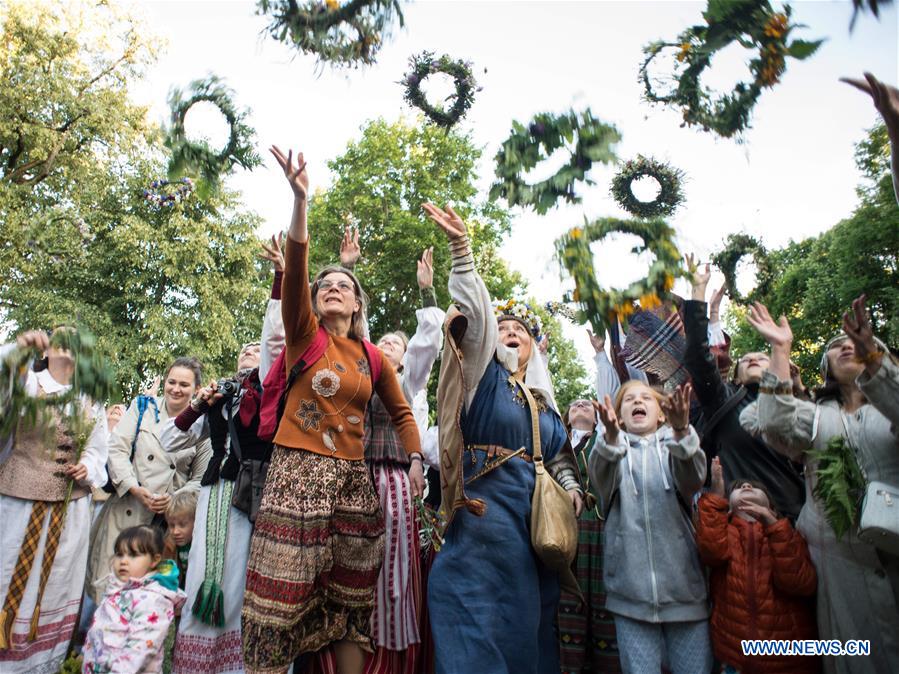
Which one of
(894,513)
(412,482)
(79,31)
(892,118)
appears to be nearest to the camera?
(892,118)

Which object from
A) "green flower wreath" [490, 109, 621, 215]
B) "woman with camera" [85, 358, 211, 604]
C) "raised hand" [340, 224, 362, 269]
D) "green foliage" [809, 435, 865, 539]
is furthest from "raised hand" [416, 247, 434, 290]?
"green foliage" [809, 435, 865, 539]

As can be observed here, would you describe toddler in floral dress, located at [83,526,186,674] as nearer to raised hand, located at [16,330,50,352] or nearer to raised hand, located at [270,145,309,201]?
raised hand, located at [16,330,50,352]

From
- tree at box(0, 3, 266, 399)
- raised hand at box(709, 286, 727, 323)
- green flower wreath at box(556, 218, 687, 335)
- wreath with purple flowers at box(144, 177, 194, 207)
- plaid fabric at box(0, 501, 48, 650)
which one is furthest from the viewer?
tree at box(0, 3, 266, 399)

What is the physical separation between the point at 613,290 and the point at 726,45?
4.42 ft

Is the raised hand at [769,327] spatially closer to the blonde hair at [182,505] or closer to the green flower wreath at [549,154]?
the green flower wreath at [549,154]

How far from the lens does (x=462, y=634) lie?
120 inches

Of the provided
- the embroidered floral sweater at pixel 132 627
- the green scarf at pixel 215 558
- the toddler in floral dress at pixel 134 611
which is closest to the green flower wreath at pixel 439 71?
the green scarf at pixel 215 558

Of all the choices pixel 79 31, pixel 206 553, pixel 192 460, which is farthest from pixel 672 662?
pixel 79 31

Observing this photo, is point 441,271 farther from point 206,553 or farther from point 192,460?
point 206,553

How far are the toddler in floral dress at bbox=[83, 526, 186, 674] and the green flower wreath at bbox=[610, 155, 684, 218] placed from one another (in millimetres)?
3497

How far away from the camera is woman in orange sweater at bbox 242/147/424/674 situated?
318 centimetres

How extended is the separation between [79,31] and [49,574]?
2120 cm

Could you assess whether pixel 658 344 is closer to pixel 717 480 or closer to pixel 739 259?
pixel 739 259

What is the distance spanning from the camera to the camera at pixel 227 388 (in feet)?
14.3
